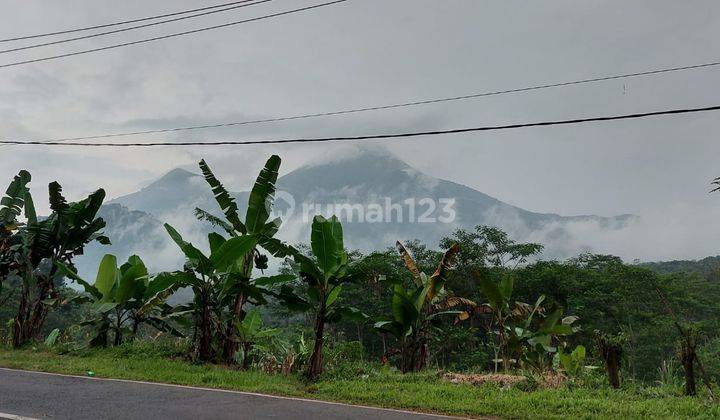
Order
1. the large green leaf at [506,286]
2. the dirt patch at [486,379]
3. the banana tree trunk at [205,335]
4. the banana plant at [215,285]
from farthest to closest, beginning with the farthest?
the large green leaf at [506,286], the banana tree trunk at [205,335], the banana plant at [215,285], the dirt patch at [486,379]

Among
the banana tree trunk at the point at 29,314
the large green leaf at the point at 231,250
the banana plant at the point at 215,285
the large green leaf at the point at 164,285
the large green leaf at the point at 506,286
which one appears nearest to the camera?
the large green leaf at the point at 231,250

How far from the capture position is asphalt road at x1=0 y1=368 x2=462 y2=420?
622 cm

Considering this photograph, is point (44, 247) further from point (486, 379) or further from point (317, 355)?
point (486, 379)

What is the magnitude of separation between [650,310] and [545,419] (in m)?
39.6

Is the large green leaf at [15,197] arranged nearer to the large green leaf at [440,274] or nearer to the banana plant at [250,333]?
the banana plant at [250,333]

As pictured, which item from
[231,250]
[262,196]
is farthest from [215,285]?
[262,196]

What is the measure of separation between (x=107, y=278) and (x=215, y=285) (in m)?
3.34

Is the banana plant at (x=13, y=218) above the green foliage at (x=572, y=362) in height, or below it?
above

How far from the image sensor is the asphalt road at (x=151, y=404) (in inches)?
245

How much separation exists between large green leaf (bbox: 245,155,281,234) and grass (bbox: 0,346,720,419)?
284 cm

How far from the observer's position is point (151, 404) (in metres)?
6.76

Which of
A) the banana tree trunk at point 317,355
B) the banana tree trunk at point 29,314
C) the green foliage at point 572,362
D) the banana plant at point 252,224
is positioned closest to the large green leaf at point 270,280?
the banana plant at point 252,224

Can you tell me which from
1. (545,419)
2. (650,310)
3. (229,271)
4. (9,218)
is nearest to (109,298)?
(229,271)

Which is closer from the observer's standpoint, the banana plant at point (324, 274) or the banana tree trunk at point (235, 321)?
the banana plant at point (324, 274)
